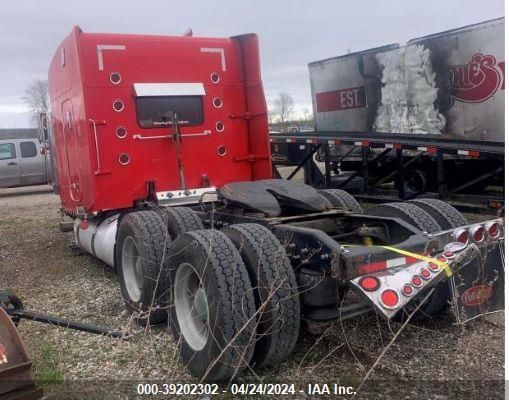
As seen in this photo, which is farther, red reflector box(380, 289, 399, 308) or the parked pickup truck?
the parked pickup truck

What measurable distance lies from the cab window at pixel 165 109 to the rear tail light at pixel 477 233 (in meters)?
3.67

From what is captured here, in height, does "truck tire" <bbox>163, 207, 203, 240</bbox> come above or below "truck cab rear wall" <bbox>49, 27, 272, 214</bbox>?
below

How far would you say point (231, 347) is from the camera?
340 cm

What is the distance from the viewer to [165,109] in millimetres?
6301

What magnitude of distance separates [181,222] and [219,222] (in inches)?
17.2

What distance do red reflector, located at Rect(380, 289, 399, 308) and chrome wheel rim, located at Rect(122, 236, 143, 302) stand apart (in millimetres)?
2658

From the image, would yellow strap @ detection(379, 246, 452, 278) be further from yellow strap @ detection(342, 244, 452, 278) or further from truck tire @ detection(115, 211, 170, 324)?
truck tire @ detection(115, 211, 170, 324)

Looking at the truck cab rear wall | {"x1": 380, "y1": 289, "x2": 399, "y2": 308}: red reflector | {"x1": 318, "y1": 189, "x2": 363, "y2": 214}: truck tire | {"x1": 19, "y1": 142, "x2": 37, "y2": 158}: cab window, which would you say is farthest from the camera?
{"x1": 19, "y1": 142, "x2": 37, "y2": 158}: cab window

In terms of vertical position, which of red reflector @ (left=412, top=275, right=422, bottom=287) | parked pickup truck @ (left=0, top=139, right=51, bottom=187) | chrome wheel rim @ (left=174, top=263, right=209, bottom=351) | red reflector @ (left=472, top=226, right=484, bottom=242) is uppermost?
parked pickup truck @ (left=0, top=139, right=51, bottom=187)

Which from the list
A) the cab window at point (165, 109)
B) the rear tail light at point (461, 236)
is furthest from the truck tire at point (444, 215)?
the cab window at point (165, 109)

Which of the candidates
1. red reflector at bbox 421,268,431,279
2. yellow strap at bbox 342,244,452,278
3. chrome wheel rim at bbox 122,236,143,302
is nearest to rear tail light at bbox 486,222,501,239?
yellow strap at bbox 342,244,452,278

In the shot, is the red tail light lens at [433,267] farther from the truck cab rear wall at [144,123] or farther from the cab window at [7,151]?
the cab window at [7,151]

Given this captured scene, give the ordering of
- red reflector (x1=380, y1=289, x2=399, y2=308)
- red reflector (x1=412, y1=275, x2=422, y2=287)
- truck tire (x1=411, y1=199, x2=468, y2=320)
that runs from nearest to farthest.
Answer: red reflector (x1=380, y1=289, x2=399, y2=308)
red reflector (x1=412, y1=275, x2=422, y2=287)
truck tire (x1=411, y1=199, x2=468, y2=320)

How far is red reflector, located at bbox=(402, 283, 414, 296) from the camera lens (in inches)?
127
